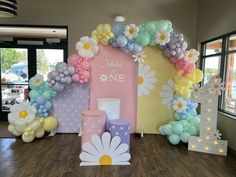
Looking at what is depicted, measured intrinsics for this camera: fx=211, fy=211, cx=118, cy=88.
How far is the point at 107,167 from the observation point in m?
3.27

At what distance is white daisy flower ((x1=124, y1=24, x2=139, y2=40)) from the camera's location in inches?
169

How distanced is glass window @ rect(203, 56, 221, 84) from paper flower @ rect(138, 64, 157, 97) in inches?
55.1

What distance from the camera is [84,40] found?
14.6 feet

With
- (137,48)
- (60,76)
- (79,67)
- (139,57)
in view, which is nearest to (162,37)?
(137,48)

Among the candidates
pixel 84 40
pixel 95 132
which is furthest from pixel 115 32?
pixel 95 132

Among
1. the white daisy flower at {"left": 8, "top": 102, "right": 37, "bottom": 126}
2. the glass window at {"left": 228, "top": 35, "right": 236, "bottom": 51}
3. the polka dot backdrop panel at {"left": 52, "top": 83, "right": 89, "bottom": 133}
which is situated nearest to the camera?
the glass window at {"left": 228, "top": 35, "right": 236, "bottom": 51}

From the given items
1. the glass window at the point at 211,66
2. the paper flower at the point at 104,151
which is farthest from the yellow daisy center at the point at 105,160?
the glass window at the point at 211,66

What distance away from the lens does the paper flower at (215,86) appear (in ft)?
12.6

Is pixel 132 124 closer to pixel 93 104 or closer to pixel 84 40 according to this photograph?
pixel 93 104

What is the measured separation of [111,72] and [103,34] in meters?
0.91

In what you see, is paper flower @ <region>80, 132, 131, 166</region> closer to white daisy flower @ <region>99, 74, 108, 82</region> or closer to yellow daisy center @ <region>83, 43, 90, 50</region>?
white daisy flower @ <region>99, 74, 108, 82</region>

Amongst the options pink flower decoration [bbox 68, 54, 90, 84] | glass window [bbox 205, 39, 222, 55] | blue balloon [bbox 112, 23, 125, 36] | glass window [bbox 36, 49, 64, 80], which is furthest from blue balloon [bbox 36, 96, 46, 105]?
glass window [bbox 205, 39, 222, 55]

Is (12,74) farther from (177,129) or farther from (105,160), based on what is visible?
(177,129)

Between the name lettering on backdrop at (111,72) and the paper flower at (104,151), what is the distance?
183cm
